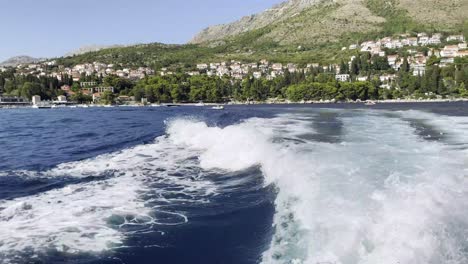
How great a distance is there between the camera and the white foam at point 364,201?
704cm

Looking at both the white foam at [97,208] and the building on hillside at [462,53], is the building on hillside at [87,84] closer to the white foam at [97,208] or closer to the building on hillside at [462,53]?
the building on hillside at [462,53]

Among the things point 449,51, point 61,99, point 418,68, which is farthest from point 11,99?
point 449,51

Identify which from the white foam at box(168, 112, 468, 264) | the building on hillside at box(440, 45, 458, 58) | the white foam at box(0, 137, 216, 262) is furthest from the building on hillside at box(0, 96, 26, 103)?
the building on hillside at box(440, 45, 458, 58)

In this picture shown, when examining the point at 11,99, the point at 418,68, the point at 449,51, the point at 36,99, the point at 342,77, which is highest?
the point at 449,51

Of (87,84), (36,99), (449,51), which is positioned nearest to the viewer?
(36,99)

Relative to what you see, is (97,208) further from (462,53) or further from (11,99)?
(462,53)

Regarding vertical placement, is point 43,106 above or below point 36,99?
below

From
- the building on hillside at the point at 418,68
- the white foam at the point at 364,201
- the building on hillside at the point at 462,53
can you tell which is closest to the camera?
the white foam at the point at 364,201

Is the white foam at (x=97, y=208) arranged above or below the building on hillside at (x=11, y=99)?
below

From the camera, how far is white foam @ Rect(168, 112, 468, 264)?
7.04 meters

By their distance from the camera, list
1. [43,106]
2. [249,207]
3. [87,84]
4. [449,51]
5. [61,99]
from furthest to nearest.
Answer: [449,51]
[87,84]
[61,99]
[43,106]
[249,207]

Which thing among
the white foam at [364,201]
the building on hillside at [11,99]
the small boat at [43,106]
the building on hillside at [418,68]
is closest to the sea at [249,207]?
the white foam at [364,201]

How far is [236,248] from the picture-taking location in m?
8.19

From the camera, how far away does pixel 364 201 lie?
9625mm
